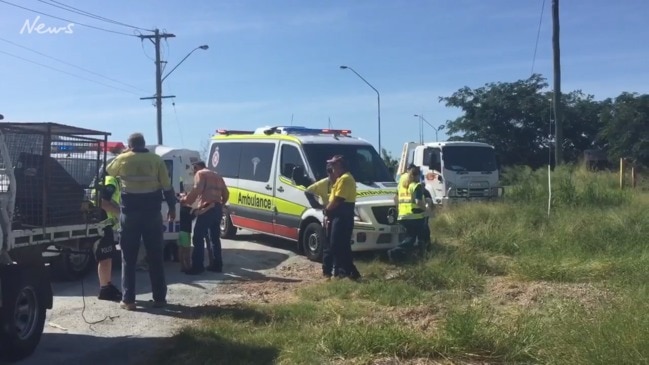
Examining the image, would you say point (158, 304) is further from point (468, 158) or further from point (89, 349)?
point (468, 158)

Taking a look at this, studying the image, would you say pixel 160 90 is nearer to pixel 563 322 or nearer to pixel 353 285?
pixel 353 285

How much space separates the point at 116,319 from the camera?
834cm

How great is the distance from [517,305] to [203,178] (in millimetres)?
5269

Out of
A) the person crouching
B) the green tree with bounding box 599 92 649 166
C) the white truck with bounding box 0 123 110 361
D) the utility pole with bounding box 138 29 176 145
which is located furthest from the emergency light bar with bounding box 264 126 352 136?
the utility pole with bounding box 138 29 176 145

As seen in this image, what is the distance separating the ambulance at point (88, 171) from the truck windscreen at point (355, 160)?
215cm

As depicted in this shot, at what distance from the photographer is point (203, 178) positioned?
1155cm

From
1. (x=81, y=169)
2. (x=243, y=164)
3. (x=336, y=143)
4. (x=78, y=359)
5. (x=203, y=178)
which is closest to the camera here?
(x=78, y=359)

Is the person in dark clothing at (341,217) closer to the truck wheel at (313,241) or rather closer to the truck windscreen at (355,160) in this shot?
the truck wheel at (313,241)

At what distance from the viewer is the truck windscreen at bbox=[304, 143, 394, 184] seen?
13531 millimetres

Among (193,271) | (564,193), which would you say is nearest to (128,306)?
(193,271)

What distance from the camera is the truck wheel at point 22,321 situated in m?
6.53

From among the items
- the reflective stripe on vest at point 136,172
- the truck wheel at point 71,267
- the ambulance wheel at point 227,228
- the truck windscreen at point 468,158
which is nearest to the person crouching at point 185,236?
the truck wheel at point 71,267

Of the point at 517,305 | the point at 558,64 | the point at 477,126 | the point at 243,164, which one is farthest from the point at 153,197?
the point at 477,126

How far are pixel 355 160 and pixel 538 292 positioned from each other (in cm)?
552
